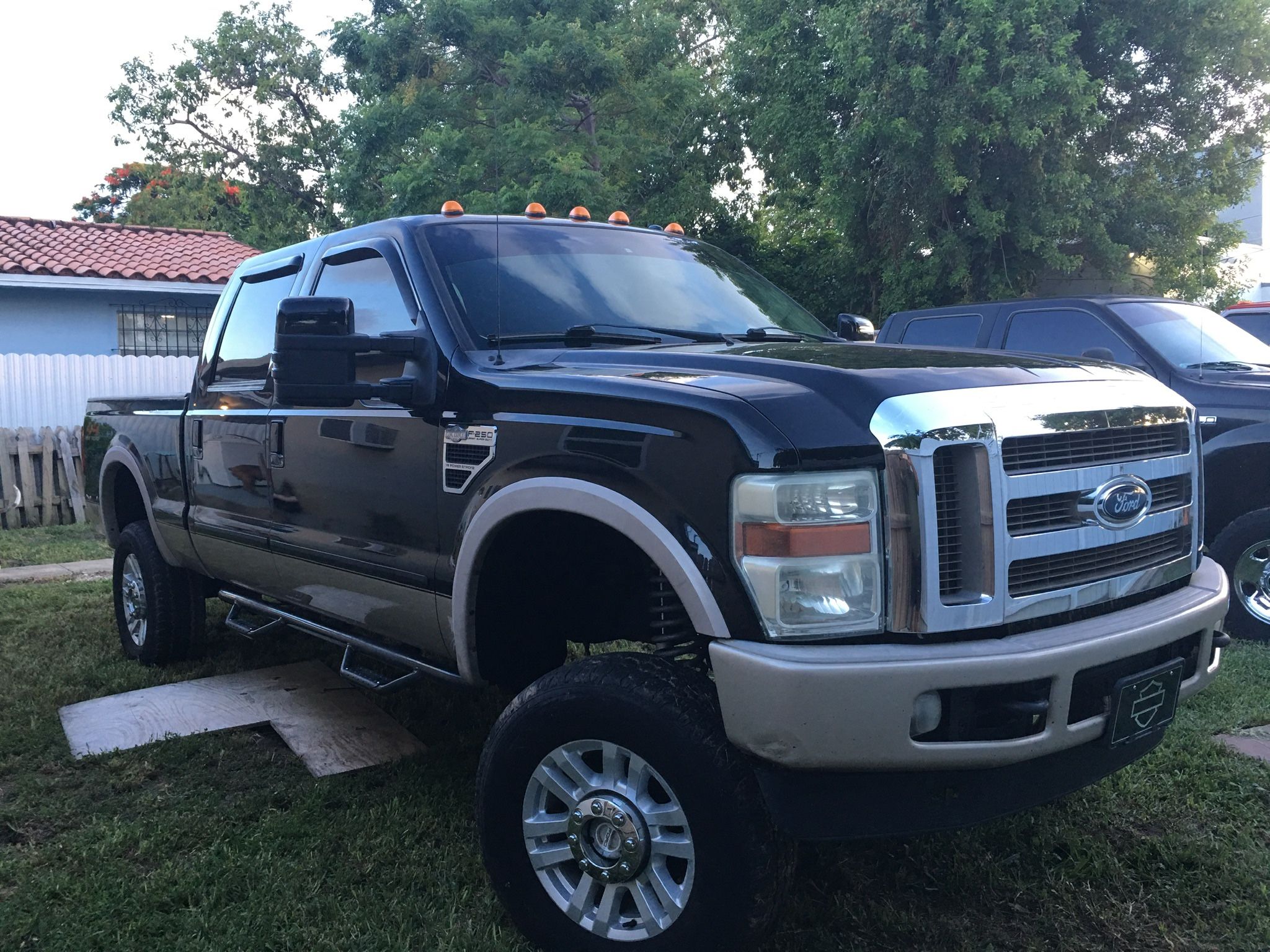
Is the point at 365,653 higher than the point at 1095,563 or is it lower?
lower

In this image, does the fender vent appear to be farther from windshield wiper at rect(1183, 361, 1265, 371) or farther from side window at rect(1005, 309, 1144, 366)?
windshield wiper at rect(1183, 361, 1265, 371)

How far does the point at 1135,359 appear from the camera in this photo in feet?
21.1

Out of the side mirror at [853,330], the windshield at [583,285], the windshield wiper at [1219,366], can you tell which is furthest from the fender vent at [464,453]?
the windshield wiper at [1219,366]

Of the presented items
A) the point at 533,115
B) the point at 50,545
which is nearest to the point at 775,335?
the point at 50,545

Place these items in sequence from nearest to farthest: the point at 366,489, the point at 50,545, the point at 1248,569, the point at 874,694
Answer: the point at 874,694 → the point at 366,489 → the point at 1248,569 → the point at 50,545

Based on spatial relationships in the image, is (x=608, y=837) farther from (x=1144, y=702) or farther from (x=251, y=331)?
(x=251, y=331)

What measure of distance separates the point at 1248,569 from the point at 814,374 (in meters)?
4.33

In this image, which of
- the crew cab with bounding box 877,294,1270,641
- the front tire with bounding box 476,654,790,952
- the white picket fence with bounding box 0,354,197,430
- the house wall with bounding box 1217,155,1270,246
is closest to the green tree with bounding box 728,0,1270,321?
the house wall with bounding box 1217,155,1270,246

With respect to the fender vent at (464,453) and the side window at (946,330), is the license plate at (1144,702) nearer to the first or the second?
the fender vent at (464,453)

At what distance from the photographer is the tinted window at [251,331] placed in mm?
4590

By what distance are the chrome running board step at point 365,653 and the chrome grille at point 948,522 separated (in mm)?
1584

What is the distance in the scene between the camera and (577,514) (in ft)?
9.45

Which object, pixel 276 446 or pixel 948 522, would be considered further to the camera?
pixel 276 446

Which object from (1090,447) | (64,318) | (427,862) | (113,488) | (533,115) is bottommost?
(427,862)
